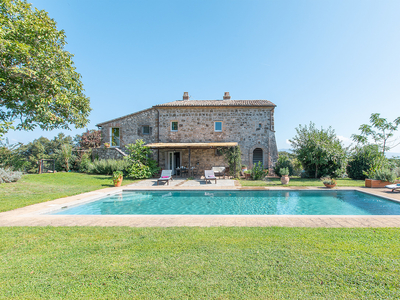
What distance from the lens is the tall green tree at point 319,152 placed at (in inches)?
579

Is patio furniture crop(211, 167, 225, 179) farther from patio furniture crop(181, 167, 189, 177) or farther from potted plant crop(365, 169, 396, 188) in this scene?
potted plant crop(365, 169, 396, 188)

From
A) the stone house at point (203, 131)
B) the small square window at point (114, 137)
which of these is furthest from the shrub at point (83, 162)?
the small square window at point (114, 137)

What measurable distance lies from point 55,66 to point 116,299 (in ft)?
35.0

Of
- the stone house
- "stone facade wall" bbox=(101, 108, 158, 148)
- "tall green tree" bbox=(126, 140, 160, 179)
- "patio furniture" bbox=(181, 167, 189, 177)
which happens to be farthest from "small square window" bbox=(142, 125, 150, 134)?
"patio furniture" bbox=(181, 167, 189, 177)

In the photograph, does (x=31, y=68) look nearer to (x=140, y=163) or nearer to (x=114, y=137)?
(x=140, y=163)

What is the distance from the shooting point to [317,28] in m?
11.0

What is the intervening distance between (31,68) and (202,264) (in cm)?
1082

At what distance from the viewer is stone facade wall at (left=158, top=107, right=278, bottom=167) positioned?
17.8 m

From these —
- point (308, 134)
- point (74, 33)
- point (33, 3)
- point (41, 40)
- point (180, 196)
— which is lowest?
point (180, 196)

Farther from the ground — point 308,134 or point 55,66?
point 55,66

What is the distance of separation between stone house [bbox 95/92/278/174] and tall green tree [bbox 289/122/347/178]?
2.53 m

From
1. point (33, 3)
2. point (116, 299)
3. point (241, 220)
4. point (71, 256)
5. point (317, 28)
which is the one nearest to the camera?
point (116, 299)

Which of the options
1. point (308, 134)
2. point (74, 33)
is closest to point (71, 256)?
point (74, 33)

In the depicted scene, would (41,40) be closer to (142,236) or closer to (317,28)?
(142,236)
